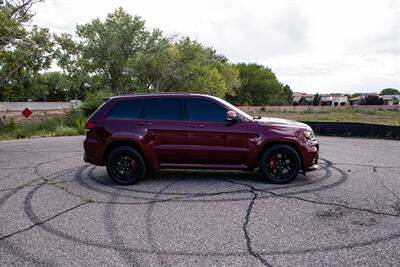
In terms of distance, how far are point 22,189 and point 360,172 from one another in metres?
7.05

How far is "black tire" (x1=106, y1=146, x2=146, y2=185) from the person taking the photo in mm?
6211

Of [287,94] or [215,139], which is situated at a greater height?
[287,94]

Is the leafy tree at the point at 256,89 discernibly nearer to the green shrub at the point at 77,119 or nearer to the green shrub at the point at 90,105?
the green shrub at the point at 90,105

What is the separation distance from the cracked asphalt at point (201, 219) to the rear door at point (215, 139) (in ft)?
1.66

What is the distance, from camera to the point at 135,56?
1017 inches

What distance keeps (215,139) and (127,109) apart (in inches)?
73.9

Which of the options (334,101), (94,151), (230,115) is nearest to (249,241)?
(230,115)

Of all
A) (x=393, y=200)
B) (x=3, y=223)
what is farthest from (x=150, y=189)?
(x=393, y=200)

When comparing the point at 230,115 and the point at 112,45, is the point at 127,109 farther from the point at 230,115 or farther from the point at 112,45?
the point at 112,45

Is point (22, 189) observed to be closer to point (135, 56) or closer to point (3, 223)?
point (3, 223)

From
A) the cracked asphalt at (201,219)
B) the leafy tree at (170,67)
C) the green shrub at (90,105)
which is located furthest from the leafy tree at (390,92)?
the cracked asphalt at (201,219)

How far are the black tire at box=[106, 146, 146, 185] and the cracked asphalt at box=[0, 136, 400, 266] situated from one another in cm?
20

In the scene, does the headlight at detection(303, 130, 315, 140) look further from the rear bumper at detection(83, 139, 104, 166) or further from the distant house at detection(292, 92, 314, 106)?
the distant house at detection(292, 92, 314, 106)

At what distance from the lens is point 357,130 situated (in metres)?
14.2
